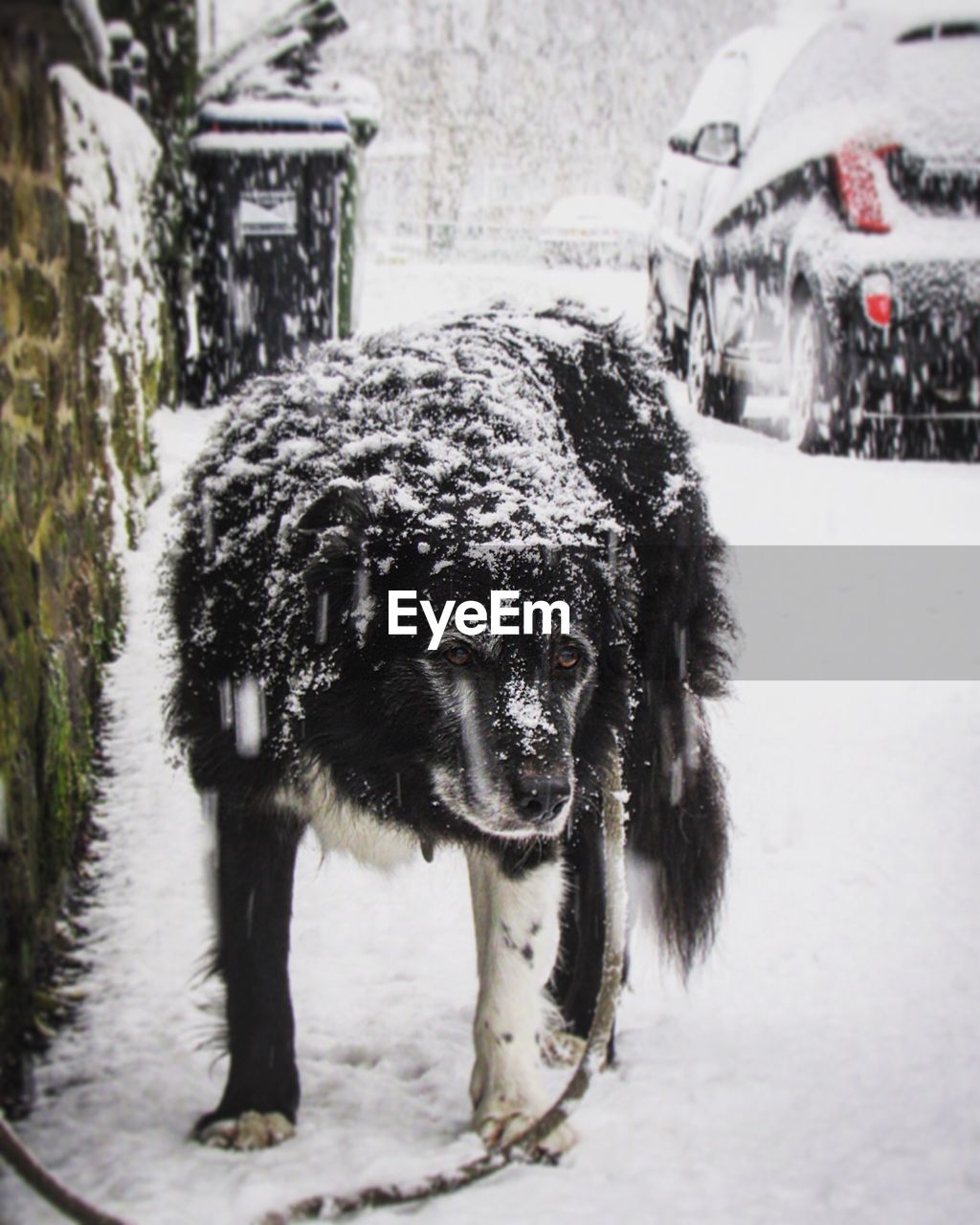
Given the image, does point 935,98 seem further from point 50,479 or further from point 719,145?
point 50,479

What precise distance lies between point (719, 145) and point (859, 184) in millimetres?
262

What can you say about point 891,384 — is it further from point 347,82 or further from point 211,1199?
point 347,82

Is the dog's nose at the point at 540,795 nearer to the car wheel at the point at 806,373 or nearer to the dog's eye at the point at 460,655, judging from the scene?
the dog's eye at the point at 460,655

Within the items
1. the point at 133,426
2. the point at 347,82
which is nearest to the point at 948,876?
the point at 133,426

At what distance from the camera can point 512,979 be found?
1672 mm

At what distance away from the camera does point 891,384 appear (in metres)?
2.12

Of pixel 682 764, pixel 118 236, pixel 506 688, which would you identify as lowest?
pixel 682 764

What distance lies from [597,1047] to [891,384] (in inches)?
50.4

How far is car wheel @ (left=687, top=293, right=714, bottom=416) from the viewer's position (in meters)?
2.25

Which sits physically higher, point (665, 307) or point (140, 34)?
point (140, 34)

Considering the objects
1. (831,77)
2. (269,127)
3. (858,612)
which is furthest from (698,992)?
(269,127)

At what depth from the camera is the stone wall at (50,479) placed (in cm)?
152

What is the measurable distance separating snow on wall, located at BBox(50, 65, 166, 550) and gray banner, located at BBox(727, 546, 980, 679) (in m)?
1.43

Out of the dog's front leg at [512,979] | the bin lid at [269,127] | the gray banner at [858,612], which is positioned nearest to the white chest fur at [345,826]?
the dog's front leg at [512,979]
